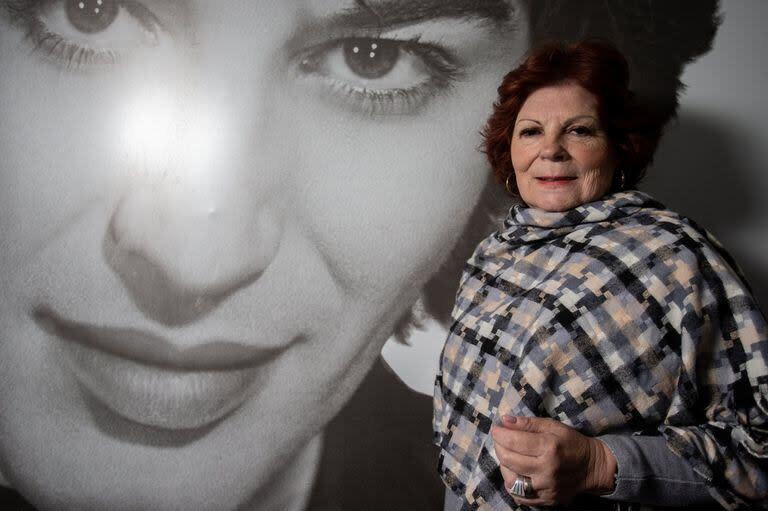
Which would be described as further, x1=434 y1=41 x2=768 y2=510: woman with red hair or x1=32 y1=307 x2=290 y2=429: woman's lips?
x1=32 y1=307 x2=290 y2=429: woman's lips

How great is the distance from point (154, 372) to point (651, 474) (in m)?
0.99

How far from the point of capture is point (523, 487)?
0.71 meters

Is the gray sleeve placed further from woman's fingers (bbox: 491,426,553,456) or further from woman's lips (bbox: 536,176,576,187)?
woman's lips (bbox: 536,176,576,187)

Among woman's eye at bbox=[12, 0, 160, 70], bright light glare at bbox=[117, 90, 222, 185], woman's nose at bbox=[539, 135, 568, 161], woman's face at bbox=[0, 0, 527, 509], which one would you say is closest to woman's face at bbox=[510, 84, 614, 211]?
woman's nose at bbox=[539, 135, 568, 161]

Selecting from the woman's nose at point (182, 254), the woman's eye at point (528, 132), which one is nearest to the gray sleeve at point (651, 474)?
the woman's eye at point (528, 132)

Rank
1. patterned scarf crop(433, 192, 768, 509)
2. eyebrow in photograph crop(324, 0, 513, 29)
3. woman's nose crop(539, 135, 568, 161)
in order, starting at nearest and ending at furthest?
1. patterned scarf crop(433, 192, 768, 509)
2. woman's nose crop(539, 135, 568, 161)
3. eyebrow in photograph crop(324, 0, 513, 29)

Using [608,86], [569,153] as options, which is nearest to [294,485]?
[569,153]

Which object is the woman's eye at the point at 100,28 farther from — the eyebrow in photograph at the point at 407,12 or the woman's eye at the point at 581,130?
the woman's eye at the point at 581,130

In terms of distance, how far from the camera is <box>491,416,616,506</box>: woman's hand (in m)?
0.69

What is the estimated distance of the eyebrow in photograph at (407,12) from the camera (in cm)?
114

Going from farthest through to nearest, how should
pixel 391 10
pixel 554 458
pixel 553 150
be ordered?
pixel 391 10 < pixel 553 150 < pixel 554 458

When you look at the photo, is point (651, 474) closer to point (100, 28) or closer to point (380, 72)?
point (380, 72)

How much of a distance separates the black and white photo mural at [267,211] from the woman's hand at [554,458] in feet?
1.59

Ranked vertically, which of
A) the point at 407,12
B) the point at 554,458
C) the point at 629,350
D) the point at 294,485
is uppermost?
the point at 407,12
